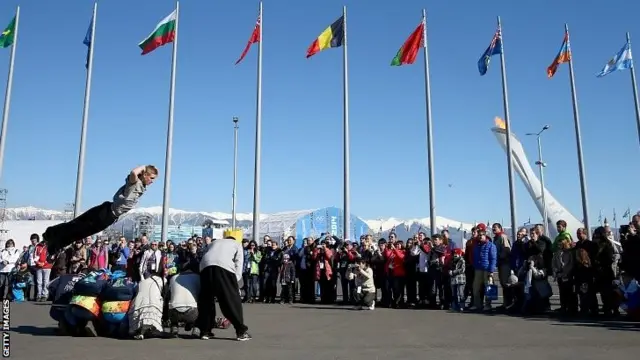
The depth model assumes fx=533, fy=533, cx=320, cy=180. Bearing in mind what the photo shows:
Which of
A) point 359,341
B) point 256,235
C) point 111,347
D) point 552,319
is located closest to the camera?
point 111,347

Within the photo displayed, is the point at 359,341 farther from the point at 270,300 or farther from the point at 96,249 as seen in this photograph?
the point at 96,249

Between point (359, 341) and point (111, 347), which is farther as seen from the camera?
point (359, 341)

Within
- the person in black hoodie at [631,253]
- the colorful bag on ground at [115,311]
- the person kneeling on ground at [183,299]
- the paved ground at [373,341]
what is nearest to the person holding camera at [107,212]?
the paved ground at [373,341]

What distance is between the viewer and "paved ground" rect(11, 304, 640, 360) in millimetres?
6535

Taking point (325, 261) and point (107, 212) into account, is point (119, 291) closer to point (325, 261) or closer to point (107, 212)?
point (107, 212)

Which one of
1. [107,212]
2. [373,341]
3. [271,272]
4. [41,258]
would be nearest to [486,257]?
[373,341]

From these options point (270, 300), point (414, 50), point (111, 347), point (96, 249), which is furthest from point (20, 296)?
point (414, 50)

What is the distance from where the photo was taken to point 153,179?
201 inches

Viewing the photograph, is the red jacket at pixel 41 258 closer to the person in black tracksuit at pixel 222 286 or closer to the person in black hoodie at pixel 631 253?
the person in black tracksuit at pixel 222 286

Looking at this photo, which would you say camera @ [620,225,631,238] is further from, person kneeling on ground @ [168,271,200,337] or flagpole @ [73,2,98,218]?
flagpole @ [73,2,98,218]

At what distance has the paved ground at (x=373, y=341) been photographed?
6535mm

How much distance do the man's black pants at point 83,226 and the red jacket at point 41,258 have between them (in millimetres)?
11691

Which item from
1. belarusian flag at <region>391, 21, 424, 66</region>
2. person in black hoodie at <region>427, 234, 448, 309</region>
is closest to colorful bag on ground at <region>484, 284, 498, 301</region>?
person in black hoodie at <region>427, 234, 448, 309</region>

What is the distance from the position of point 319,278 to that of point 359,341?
22.1 feet
